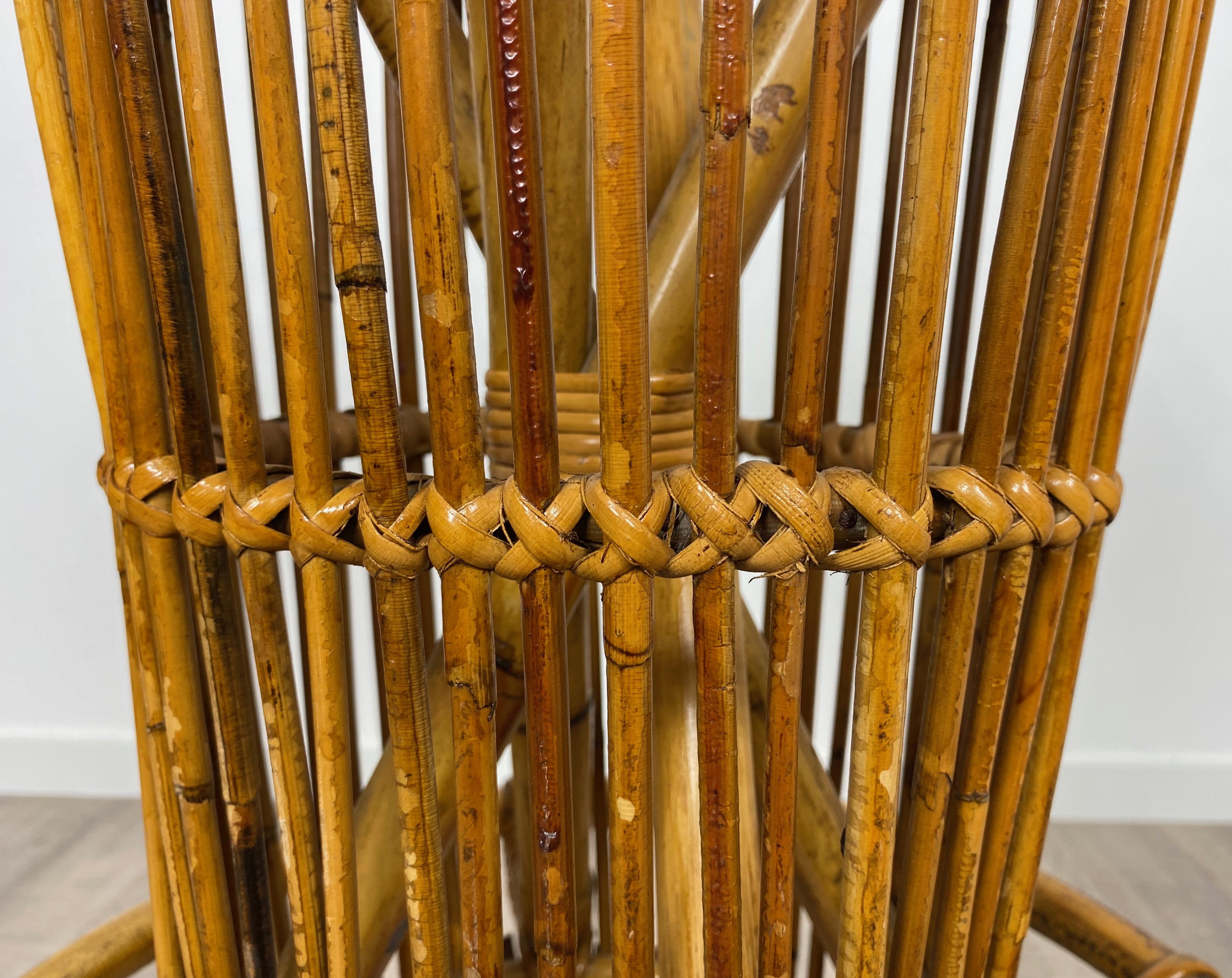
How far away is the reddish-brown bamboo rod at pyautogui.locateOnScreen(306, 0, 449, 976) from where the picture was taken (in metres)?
0.30

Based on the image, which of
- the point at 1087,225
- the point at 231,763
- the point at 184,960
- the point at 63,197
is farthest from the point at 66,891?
the point at 1087,225

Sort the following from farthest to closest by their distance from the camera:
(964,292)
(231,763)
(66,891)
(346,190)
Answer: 1. (66,891)
2. (964,292)
3. (231,763)
4. (346,190)

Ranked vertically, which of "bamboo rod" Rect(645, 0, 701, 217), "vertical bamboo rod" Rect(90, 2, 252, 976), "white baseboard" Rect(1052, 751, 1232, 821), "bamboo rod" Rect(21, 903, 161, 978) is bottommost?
"white baseboard" Rect(1052, 751, 1232, 821)

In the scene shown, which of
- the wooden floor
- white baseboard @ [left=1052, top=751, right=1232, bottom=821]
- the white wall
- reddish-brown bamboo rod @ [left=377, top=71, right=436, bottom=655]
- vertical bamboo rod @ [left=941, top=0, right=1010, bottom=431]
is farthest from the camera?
white baseboard @ [left=1052, top=751, right=1232, bottom=821]

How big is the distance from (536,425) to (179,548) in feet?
0.63

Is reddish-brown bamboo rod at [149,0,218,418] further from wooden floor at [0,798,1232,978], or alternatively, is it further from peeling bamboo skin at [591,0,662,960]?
wooden floor at [0,798,1232,978]

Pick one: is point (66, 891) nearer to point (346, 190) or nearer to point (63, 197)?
point (63, 197)

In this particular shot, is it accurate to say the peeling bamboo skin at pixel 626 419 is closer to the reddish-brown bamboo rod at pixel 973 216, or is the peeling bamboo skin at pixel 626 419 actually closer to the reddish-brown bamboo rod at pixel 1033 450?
the reddish-brown bamboo rod at pixel 1033 450

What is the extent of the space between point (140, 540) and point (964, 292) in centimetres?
53

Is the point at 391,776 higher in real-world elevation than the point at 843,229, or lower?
lower

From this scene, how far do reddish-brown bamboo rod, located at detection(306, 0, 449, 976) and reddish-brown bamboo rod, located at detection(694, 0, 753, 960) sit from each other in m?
0.11

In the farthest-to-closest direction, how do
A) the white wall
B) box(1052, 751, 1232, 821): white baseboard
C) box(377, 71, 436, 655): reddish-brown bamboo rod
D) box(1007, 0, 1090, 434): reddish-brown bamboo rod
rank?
1. box(1052, 751, 1232, 821): white baseboard
2. the white wall
3. box(377, 71, 436, 655): reddish-brown bamboo rod
4. box(1007, 0, 1090, 434): reddish-brown bamboo rod

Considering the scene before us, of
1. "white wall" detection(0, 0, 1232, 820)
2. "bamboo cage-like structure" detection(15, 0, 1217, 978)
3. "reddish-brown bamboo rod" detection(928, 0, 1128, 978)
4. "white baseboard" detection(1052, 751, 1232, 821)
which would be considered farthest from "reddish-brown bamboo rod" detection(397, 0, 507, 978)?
"white baseboard" detection(1052, 751, 1232, 821)

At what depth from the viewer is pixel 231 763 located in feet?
1.36
